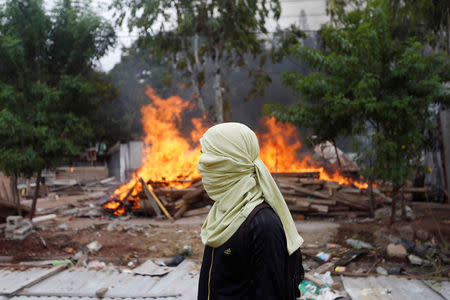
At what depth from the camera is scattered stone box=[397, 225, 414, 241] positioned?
7.52 m

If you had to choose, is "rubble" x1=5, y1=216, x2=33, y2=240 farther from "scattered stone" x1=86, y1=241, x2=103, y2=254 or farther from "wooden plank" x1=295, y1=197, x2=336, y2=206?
"wooden plank" x1=295, y1=197, x2=336, y2=206

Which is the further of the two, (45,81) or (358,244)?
(45,81)

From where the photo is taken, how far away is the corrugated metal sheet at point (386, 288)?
4691 mm

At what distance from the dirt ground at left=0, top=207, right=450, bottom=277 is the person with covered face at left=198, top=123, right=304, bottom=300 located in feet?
16.2

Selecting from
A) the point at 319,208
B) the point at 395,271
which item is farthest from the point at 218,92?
the point at 395,271

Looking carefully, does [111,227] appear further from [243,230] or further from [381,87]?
[243,230]

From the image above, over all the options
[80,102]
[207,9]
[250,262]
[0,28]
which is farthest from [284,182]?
[250,262]

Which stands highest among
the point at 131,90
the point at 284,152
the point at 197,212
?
the point at 131,90

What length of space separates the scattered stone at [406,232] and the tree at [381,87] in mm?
1118

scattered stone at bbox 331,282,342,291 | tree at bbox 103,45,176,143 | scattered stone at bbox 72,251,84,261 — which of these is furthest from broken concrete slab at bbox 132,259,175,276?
tree at bbox 103,45,176,143

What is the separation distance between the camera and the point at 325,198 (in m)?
11.3

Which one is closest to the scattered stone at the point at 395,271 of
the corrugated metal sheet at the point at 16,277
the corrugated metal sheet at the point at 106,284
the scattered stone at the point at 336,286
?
the scattered stone at the point at 336,286

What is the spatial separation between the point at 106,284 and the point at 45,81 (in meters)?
7.20

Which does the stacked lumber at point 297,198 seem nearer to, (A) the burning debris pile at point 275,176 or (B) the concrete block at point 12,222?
(A) the burning debris pile at point 275,176
